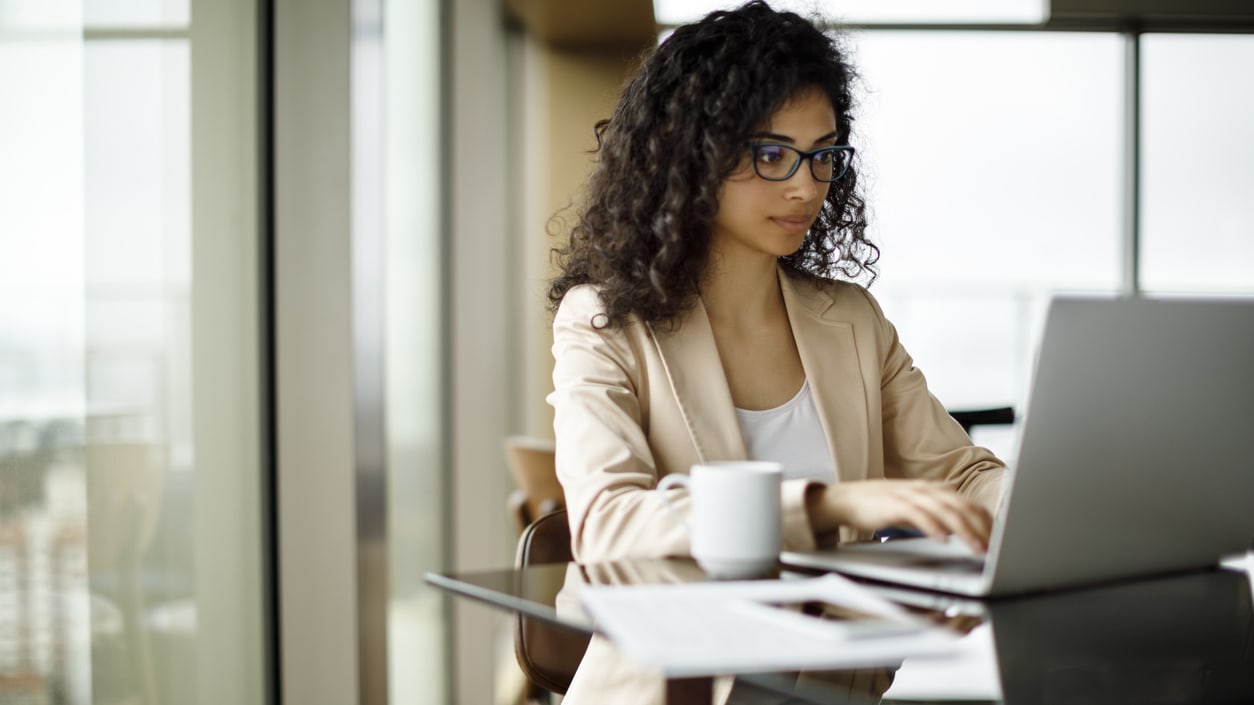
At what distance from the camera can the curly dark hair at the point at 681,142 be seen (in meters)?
1.47

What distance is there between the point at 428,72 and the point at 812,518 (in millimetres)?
2296

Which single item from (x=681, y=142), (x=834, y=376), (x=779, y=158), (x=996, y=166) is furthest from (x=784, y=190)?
(x=996, y=166)

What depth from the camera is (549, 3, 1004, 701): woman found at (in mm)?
1428

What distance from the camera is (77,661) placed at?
4.97ft

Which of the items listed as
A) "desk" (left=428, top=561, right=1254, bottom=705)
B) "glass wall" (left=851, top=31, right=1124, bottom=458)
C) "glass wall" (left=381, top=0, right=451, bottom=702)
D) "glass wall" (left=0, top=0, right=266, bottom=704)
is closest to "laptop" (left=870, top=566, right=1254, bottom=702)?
"desk" (left=428, top=561, right=1254, bottom=705)

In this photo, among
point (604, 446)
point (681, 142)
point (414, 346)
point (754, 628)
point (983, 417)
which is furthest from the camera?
point (414, 346)

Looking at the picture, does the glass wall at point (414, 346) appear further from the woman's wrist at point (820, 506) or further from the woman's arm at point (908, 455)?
the woman's wrist at point (820, 506)

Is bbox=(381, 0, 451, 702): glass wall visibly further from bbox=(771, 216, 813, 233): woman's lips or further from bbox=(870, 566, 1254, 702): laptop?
bbox=(870, 566, 1254, 702): laptop

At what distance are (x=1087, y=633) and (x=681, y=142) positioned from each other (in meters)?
0.87

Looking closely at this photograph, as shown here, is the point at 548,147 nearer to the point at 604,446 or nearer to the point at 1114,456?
the point at 604,446

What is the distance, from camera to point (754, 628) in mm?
779

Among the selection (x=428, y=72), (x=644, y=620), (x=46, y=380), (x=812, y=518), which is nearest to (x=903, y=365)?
(x=812, y=518)

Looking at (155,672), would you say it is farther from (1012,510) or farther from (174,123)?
(1012,510)

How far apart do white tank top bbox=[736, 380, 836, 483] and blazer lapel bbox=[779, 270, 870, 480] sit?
15 mm
